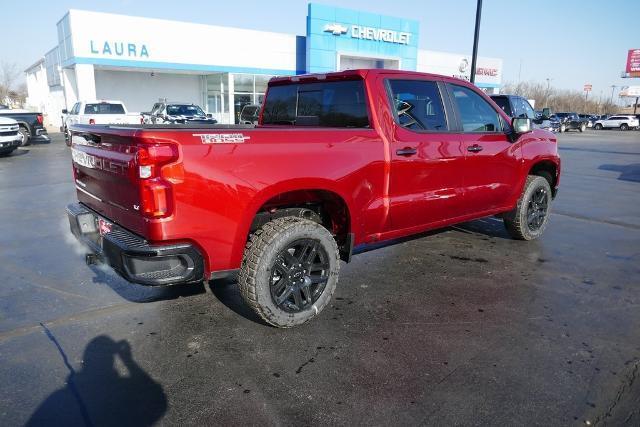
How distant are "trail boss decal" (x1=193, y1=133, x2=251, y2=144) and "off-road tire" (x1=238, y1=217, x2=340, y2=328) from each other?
72cm

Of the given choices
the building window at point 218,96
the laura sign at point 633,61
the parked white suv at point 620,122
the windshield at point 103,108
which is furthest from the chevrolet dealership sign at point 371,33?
the laura sign at point 633,61

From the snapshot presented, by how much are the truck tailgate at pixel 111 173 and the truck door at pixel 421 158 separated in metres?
2.08

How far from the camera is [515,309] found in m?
3.98

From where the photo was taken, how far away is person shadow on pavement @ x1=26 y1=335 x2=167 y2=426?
2514 mm

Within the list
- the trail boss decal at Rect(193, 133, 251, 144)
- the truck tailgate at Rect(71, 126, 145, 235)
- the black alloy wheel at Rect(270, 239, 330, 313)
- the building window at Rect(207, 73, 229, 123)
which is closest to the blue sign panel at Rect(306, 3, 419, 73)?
the building window at Rect(207, 73, 229, 123)

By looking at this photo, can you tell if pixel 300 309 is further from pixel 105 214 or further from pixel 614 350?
pixel 614 350

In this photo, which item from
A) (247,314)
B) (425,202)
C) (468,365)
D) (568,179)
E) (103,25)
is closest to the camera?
(468,365)

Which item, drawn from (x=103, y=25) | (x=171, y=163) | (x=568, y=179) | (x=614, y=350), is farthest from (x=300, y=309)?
(x=103, y=25)

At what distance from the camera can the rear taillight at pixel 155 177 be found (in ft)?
9.11

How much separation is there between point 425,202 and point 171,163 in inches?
96.1

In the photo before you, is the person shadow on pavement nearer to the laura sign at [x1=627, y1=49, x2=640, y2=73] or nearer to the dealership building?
the dealership building

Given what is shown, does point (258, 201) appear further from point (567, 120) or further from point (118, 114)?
point (567, 120)

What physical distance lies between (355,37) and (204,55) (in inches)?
404

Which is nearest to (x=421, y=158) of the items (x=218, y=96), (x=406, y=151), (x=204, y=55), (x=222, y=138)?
(x=406, y=151)
